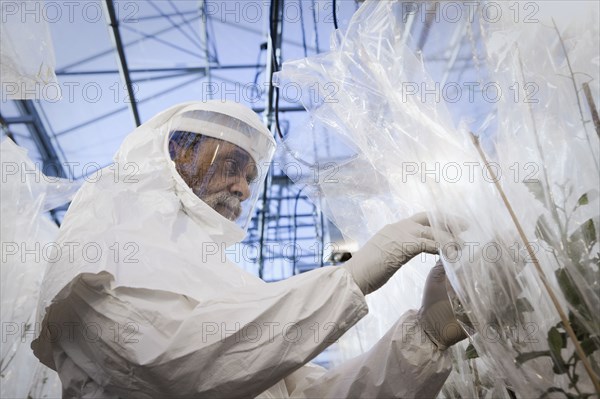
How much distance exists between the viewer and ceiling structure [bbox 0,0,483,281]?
3.67 m

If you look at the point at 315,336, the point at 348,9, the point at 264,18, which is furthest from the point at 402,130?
the point at 264,18

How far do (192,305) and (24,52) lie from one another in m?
1.00

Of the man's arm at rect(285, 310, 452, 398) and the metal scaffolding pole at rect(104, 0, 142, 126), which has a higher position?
the metal scaffolding pole at rect(104, 0, 142, 126)

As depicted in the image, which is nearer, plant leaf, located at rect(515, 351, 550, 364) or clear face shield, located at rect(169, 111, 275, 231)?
plant leaf, located at rect(515, 351, 550, 364)

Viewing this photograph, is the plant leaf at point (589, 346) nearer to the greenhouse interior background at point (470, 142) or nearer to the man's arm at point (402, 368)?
the greenhouse interior background at point (470, 142)

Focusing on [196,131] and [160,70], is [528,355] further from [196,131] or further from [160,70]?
[160,70]

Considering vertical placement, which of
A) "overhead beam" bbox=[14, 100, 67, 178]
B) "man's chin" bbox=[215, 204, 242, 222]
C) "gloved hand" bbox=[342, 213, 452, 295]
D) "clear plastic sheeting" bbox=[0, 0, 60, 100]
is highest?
"overhead beam" bbox=[14, 100, 67, 178]

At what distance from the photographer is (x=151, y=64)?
4.39 meters

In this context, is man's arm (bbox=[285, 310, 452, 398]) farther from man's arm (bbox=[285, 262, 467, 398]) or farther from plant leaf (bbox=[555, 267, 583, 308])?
plant leaf (bbox=[555, 267, 583, 308])

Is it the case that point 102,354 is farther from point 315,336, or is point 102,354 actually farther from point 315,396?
point 315,396

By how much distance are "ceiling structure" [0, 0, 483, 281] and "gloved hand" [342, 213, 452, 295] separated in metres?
1.77

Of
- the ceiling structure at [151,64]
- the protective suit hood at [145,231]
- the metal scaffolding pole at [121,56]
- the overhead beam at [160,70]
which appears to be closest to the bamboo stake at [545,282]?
the protective suit hood at [145,231]

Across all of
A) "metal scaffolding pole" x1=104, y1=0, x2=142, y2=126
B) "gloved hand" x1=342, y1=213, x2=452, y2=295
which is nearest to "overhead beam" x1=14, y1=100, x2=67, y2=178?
"metal scaffolding pole" x1=104, y1=0, x2=142, y2=126

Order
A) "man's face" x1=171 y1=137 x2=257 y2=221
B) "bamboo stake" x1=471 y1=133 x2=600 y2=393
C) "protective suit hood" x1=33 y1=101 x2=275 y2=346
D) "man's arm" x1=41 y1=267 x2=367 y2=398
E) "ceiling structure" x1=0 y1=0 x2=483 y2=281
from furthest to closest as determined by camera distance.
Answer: "ceiling structure" x1=0 y1=0 x2=483 y2=281, "man's face" x1=171 y1=137 x2=257 y2=221, "protective suit hood" x1=33 y1=101 x2=275 y2=346, "man's arm" x1=41 y1=267 x2=367 y2=398, "bamboo stake" x1=471 y1=133 x2=600 y2=393
